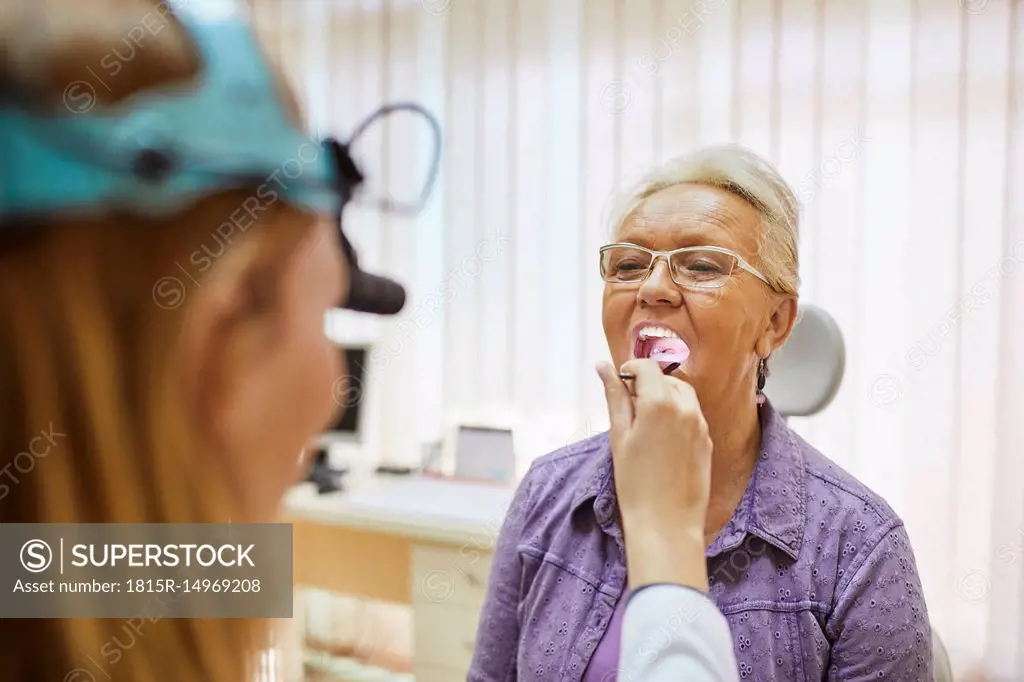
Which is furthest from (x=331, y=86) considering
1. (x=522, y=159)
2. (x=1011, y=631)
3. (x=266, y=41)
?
(x=1011, y=631)

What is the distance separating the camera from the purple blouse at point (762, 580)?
26.6 inches

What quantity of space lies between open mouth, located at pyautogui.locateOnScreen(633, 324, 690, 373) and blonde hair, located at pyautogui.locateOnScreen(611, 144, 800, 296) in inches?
5.3

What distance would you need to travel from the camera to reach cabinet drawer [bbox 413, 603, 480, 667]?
1.35m

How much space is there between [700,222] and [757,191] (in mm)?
86

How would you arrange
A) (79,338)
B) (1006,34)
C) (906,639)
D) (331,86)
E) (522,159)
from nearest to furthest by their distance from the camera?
(79,338), (906,639), (331,86), (1006,34), (522,159)

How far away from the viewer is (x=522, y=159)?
1.37 meters

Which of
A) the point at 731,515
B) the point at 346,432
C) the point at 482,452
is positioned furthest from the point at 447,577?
the point at 731,515

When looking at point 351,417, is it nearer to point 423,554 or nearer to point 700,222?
point 423,554

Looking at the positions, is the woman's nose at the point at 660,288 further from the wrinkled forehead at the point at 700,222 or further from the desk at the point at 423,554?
the desk at the point at 423,554

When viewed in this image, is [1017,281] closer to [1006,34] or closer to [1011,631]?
[1006,34]

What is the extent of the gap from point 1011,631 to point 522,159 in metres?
1.34

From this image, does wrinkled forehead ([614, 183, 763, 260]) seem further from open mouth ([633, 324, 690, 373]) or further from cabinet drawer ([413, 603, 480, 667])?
cabinet drawer ([413, 603, 480, 667])

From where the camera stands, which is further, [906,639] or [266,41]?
[906,639]

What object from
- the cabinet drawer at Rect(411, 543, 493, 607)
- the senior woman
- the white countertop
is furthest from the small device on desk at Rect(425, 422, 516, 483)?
the senior woman
